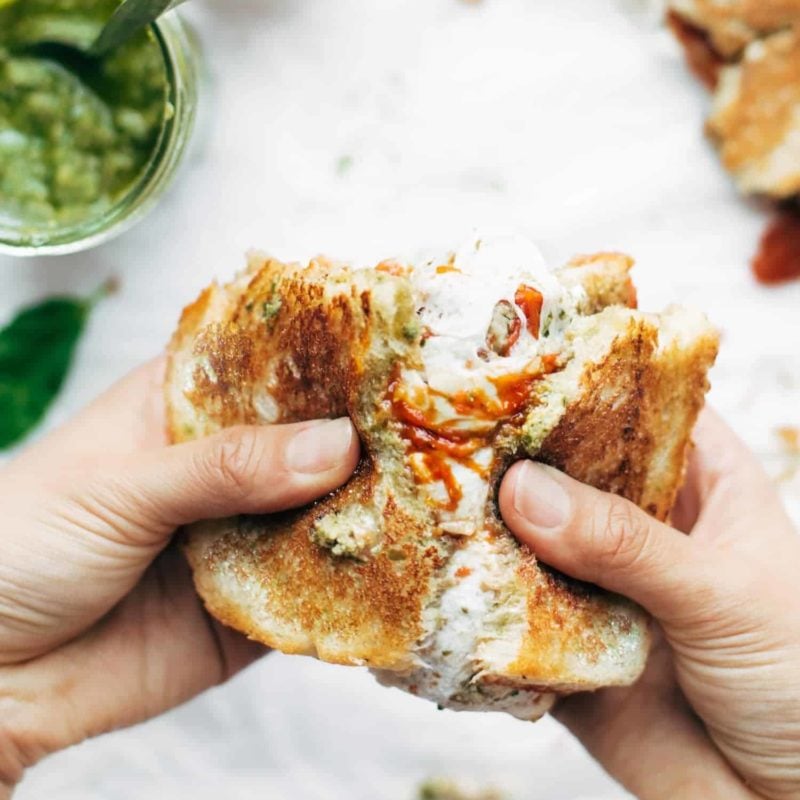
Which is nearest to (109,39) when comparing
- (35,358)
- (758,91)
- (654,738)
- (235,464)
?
(35,358)

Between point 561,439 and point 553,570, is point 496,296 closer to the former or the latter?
point 561,439

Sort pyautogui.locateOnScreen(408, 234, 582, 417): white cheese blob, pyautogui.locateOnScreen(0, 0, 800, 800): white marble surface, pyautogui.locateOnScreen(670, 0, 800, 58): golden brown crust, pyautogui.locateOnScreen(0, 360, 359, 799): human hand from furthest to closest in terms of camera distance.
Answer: pyautogui.locateOnScreen(0, 0, 800, 800): white marble surface < pyautogui.locateOnScreen(670, 0, 800, 58): golden brown crust < pyautogui.locateOnScreen(0, 360, 359, 799): human hand < pyautogui.locateOnScreen(408, 234, 582, 417): white cheese blob

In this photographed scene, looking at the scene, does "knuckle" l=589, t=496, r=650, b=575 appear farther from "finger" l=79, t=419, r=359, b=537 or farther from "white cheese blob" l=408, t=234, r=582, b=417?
"finger" l=79, t=419, r=359, b=537

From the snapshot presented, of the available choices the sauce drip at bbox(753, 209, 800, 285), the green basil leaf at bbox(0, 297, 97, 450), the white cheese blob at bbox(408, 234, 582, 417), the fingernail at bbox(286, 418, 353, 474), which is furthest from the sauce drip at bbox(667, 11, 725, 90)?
the green basil leaf at bbox(0, 297, 97, 450)

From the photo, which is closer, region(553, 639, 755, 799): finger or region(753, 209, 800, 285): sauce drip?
region(553, 639, 755, 799): finger

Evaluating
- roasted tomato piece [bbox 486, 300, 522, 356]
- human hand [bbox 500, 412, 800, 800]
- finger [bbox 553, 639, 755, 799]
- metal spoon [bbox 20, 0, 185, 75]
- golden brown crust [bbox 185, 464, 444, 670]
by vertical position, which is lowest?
finger [bbox 553, 639, 755, 799]
